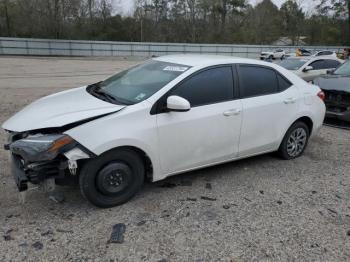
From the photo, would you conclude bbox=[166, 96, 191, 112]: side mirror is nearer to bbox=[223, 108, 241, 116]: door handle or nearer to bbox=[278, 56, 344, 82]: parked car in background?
bbox=[223, 108, 241, 116]: door handle

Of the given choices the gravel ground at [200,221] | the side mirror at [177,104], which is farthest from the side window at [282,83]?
the side mirror at [177,104]

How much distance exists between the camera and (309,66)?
11.8 metres

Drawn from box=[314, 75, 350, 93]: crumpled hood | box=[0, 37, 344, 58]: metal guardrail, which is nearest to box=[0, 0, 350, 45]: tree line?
box=[0, 37, 344, 58]: metal guardrail

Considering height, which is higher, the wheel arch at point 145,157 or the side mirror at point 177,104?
the side mirror at point 177,104

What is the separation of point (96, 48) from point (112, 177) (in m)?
39.6

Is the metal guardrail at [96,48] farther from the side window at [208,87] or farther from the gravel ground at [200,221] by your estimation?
the side window at [208,87]

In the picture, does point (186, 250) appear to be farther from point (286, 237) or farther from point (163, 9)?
point (163, 9)

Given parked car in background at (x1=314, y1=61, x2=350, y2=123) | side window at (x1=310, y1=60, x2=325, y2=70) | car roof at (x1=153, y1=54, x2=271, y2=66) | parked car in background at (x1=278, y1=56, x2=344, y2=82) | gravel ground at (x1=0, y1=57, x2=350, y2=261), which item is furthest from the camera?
side window at (x1=310, y1=60, x2=325, y2=70)

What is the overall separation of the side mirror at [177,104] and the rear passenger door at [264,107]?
3.35 feet

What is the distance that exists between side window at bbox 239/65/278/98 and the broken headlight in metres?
2.27

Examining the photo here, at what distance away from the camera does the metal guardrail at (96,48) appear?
37.5 meters

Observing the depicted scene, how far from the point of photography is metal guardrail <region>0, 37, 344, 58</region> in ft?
123

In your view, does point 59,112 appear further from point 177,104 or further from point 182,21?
point 182,21

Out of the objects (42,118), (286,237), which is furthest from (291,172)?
(42,118)
